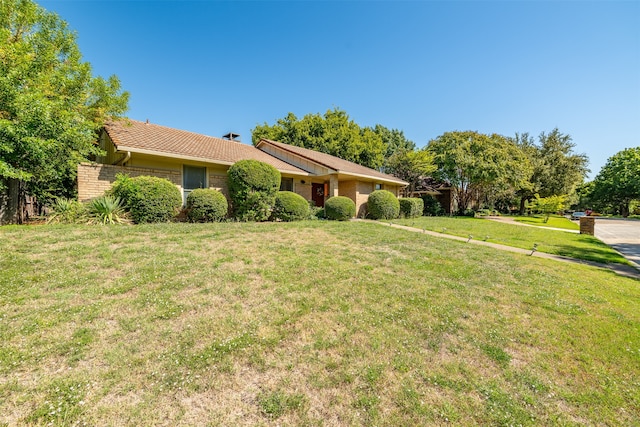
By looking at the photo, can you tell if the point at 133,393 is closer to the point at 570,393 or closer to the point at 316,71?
the point at 570,393

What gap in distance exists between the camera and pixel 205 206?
404 inches

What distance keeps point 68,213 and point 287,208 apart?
25.7 ft

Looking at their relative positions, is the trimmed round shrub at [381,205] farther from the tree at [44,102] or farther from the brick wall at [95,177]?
the tree at [44,102]

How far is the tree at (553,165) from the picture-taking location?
114 feet

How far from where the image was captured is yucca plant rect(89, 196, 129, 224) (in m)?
8.41

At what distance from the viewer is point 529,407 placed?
2387mm

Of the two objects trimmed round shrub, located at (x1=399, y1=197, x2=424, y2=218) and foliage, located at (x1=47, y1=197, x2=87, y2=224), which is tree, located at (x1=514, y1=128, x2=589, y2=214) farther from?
foliage, located at (x1=47, y1=197, x2=87, y2=224)

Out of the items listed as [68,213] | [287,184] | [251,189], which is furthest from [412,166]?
[68,213]

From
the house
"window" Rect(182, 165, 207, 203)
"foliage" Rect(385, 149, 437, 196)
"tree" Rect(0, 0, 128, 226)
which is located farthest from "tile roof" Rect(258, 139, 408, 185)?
"tree" Rect(0, 0, 128, 226)

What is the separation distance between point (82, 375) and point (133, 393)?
642 millimetres

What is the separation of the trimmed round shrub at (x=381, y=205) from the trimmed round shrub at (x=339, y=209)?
312 cm

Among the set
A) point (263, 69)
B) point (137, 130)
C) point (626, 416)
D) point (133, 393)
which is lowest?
point (626, 416)

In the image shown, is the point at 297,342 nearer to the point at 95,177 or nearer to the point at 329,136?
the point at 95,177

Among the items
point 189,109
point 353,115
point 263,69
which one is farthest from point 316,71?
point 353,115
